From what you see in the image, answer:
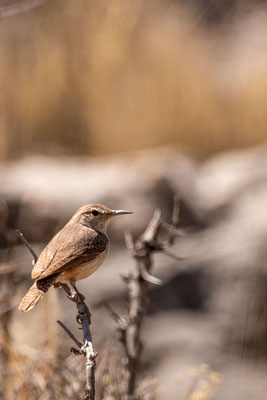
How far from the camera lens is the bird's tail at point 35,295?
8.43 feet

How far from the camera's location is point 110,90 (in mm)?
9852

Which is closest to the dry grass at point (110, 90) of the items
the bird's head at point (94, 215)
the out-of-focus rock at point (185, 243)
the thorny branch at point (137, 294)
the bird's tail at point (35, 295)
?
the out-of-focus rock at point (185, 243)

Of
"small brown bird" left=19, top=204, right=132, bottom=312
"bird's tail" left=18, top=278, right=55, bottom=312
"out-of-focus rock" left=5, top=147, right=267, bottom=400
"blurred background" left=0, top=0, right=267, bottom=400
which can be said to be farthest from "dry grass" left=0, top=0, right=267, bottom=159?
"bird's tail" left=18, top=278, right=55, bottom=312

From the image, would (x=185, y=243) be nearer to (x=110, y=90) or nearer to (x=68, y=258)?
(x=110, y=90)

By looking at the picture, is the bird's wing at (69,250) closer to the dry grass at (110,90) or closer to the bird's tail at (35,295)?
the bird's tail at (35,295)

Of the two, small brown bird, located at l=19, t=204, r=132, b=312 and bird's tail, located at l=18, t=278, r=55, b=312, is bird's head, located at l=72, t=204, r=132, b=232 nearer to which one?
small brown bird, located at l=19, t=204, r=132, b=312

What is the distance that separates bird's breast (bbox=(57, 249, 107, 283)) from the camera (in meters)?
2.82

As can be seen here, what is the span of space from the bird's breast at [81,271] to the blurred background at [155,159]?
2.43 m

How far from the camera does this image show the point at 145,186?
801 cm

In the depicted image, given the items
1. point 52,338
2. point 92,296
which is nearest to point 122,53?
point 92,296

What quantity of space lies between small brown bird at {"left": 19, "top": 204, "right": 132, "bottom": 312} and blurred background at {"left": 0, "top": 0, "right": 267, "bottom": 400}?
2406 millimetres

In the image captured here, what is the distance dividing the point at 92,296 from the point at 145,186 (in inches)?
56.6

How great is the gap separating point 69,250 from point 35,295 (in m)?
0.25

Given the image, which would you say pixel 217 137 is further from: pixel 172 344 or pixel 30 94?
pixel 172 344
